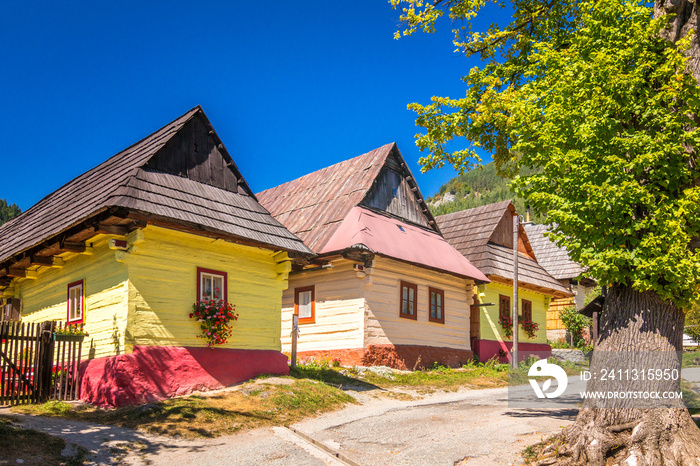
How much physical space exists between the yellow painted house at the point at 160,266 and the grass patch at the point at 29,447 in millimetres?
2848

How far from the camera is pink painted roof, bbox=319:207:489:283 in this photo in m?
17.5

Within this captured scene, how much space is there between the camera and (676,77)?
7340mm

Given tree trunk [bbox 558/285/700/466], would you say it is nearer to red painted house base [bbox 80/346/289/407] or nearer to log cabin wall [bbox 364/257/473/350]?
red painted house base [bbox 80/346/289/407]

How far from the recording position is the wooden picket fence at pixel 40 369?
1105cm

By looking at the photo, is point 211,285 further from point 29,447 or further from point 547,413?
point 547,413

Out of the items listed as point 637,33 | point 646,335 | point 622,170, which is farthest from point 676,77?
point 646,335

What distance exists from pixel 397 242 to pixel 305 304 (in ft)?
12.4

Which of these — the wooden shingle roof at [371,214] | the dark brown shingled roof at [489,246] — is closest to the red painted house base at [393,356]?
the wooden shingle roof at [371,214]

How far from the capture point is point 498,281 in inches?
931

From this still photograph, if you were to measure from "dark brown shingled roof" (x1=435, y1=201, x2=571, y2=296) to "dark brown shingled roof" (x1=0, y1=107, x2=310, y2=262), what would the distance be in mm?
11317

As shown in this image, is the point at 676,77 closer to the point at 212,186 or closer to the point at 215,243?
the point at 215,243

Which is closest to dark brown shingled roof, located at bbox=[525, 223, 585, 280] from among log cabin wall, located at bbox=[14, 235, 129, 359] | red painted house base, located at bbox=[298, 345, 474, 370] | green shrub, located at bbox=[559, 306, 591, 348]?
green shrub, located at bbox=[559, 306, 591, 348]

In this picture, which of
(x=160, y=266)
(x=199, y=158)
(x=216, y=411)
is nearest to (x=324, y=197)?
(x=199, y=158)

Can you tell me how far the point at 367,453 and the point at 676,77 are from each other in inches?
265
